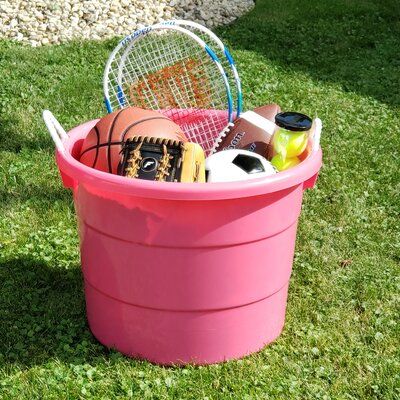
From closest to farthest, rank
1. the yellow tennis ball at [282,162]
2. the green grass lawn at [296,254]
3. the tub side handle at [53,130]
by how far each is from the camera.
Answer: the tub side handle at [53,130], the green grass lawn at [296,254], the yellow tennis ball at [282,162]

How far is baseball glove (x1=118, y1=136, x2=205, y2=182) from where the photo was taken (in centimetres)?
249

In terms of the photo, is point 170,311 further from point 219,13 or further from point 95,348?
point 219,13

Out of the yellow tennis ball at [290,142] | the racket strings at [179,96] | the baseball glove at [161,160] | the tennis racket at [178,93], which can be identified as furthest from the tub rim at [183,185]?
the racket strings at [179,96]

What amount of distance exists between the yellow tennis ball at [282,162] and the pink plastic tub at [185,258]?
0.11 meters

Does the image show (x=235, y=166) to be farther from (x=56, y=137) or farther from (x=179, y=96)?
(x=179, y=96)

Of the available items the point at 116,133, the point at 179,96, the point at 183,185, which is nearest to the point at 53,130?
the point at 116,133

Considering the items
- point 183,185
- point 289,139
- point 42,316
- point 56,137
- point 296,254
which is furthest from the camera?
point 296,254

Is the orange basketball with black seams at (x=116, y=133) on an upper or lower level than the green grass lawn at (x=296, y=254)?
upper

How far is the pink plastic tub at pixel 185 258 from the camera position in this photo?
7.91ft

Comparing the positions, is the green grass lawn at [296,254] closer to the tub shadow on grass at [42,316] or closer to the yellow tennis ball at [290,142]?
the tub shadow on grass at [42,316]

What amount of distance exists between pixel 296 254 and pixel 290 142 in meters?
0.96

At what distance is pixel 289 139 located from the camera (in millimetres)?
2801

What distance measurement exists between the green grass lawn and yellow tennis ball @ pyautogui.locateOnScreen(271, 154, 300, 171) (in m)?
0.71

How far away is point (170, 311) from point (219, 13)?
5.79 m
